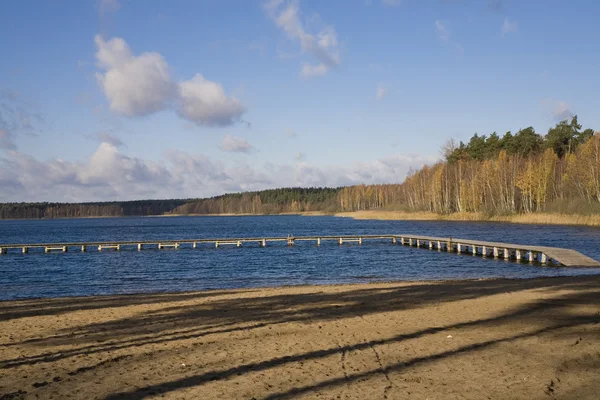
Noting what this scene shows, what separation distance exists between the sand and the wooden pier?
12377 millimetres

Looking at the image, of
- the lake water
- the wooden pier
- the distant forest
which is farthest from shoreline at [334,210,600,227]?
the wooden pier

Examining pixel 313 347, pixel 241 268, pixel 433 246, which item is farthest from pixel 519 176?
pixel 313 347

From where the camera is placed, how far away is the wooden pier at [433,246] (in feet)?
102

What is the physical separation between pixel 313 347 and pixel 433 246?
3722 cm

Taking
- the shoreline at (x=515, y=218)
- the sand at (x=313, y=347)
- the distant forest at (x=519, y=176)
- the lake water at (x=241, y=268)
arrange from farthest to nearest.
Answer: the distant forest at (x=519, y=176)
the shoreline at (x=515, y=218)
the lake water at (x=241, y=268)
the sand at (x=313, y=347)

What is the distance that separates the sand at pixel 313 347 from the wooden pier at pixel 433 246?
40.6ft

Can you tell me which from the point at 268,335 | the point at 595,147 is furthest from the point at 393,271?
the point at 595,147

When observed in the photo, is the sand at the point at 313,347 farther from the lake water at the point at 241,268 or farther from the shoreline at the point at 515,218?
the shoreline at the point at 515,218

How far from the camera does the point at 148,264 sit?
3853cm

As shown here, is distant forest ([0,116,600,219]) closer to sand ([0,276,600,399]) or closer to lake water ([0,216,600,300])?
lake water ([0,216,600,300])

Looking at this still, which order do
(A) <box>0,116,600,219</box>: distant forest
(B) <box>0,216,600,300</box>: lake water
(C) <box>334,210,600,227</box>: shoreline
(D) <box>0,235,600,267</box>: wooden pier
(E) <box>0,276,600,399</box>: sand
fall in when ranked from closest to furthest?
(E) <box>0,276,600,399</box>: sand → (B) <box>0,216,600,300</box>: lake water → (D) <box>0,235,600,267</box>: wooden pier → (C) <box>334,210,600,227</box>: shoreline → (A) <box>0,116,600,219</box>: distant forest

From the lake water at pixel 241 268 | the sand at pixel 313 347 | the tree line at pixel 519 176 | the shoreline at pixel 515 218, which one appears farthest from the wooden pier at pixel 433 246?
the tree line at pixel 519 176

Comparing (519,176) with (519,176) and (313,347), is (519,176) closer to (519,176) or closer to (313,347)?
(519,176)

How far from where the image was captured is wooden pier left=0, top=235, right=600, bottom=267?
31.1 m
